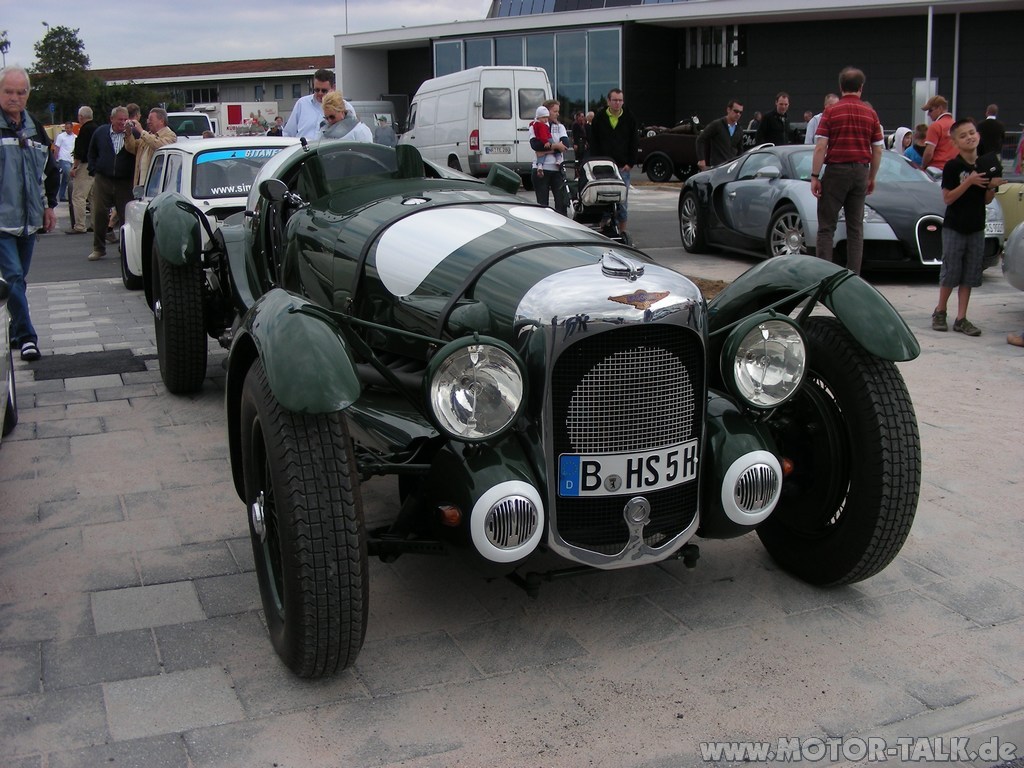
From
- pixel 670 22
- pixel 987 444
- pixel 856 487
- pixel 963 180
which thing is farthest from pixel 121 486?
pixel 670 22

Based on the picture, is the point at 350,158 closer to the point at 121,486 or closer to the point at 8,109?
the point at 121,486

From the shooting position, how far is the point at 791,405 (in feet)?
13.2

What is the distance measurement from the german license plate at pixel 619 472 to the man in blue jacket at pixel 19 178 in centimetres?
524

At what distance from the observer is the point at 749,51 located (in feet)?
128

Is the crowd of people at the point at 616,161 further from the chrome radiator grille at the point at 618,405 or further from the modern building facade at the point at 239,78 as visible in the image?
the modern building facade at the point at 239,78

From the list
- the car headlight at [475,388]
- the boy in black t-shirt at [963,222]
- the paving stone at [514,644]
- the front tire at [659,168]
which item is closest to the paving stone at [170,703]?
the paving stone at [514,644]

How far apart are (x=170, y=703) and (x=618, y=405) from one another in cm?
169

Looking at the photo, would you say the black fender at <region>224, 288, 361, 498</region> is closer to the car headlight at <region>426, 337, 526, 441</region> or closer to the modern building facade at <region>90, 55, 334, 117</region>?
the car headlight at <region>426, 337, 526, 441</region>

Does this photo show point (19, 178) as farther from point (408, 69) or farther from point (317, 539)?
point (408, 69)

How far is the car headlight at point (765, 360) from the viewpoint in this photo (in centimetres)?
363

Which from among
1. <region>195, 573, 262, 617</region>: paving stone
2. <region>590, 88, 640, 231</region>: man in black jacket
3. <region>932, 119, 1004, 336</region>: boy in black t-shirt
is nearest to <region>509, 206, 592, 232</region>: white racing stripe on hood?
<region>195, 573, 262, 617</region>: paving stone

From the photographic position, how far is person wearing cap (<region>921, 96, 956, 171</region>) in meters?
13.4

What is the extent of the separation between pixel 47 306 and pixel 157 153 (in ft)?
6.12

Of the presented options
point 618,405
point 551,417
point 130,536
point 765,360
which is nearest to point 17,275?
point 130,536
